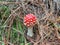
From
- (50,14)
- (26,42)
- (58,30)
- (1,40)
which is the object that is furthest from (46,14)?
(1,40)

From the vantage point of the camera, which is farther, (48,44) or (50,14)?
(50,14)

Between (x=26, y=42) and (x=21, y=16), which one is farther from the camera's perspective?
(x=21, y=16)

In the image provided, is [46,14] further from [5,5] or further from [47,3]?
[5,5]

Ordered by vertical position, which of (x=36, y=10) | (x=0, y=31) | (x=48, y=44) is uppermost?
(x=36, y=10)

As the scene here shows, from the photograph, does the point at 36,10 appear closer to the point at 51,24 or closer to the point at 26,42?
the point at 51,24

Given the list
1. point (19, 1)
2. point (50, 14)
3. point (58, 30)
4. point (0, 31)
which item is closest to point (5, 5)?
point (19, 1)

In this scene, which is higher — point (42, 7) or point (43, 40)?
point (42, 7)

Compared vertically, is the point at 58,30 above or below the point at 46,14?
below
